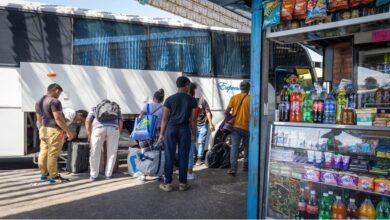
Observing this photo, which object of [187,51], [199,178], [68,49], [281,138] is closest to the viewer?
[281,138]

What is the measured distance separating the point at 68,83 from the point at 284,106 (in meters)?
5.00

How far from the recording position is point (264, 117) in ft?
12.2

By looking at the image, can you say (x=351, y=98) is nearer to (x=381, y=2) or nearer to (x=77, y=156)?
(x=381, y=2)

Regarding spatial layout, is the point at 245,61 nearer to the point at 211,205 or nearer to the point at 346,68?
the point at 346,68

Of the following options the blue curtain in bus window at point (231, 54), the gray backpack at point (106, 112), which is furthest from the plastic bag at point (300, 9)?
the blue curtain in bus window at point (231, 54)

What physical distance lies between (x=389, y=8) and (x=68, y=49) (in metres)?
6.13

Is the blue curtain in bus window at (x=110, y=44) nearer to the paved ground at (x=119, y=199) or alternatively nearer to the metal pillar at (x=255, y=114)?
the paved ground at (x=119, y=199)

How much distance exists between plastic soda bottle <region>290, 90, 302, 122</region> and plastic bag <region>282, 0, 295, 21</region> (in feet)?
2.49

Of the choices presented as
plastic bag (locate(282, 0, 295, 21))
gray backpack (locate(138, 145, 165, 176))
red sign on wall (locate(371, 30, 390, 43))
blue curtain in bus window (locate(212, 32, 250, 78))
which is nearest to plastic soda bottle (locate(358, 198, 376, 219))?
plastic bag (locate(282, 0, 295, 21))

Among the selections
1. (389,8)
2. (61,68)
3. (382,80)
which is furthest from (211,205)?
(61,68)

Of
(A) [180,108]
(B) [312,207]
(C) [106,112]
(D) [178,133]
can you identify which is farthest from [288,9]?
(C) [106,112]

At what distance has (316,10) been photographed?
322 centimetres

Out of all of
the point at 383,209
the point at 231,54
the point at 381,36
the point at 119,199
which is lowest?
the point at 119,199

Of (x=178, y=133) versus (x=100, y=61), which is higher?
(x=100, y=61)
